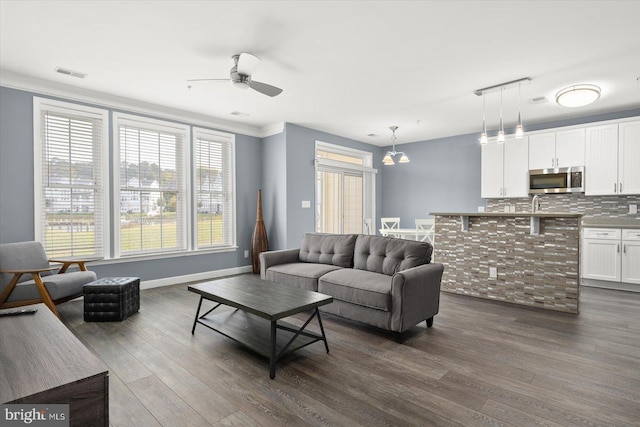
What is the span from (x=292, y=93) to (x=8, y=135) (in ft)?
10.8

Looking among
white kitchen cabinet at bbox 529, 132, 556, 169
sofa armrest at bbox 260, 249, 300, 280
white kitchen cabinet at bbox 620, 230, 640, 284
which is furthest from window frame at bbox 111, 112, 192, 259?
white kitchen cabinet at bbox 620, 230, 640, 284

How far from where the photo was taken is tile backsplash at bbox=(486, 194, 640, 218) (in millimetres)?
5273

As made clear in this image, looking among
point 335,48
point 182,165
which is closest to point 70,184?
point 182,165

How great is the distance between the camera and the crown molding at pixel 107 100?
386 centimetres

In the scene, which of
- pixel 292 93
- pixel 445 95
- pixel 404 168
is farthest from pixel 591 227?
pixel 292 93

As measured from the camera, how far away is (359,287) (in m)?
3.19

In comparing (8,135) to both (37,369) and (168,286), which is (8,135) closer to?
(168,286)

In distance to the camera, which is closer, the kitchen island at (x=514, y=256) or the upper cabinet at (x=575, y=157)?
the kitchen island at (x=514, y=256)

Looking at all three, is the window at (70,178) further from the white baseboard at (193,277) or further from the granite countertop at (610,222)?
the granite countertop at (610,222)

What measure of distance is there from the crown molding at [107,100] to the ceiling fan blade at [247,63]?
Answer: 2.28 m

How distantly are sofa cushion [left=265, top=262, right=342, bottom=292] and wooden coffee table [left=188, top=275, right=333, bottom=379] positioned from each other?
0.52m

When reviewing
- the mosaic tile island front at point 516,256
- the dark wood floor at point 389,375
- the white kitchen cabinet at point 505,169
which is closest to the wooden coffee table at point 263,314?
the dark wood floor at point 389,375

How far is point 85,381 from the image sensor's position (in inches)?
50.9

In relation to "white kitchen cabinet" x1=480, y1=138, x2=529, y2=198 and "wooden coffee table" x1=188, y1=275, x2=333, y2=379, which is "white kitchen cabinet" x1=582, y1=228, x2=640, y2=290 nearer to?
"white kitchen cabinet" x1=480, y1=138, x2=529, y2=198
